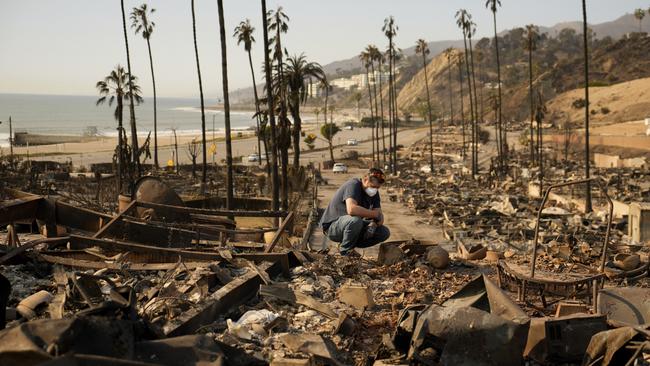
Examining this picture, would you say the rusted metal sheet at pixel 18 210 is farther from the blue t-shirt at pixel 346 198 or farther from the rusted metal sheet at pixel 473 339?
A: the rusted metal sheet at pixel 473 339

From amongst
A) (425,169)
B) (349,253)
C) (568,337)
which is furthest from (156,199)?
(425,169)

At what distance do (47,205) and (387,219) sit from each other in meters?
21.5

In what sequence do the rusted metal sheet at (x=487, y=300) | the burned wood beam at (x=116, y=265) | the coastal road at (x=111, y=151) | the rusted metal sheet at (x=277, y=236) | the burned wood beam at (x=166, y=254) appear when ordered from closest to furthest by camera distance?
the rusted metal sheet at (x=487, y=300) → the burned wood beam at (x=116, y=265) → the burned wood beam at (x=166, y=254) → the rusted metal sheet at (x=277, y=236) → the coastal road at (x=111, y=151)

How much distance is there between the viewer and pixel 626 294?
20.5ft

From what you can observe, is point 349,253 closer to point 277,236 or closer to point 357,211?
point 357,211

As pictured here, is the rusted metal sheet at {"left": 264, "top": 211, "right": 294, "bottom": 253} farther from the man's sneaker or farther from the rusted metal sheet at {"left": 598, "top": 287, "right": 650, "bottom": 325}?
the rusted metal sheet at {"left": 598, "top": 287, "right": 650, "bottom": 325}

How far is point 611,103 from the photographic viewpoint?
96062mm

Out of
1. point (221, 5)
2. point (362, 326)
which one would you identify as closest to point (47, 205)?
point (362, 326)

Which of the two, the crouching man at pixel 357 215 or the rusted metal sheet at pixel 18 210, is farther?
the rusted metal sheet at pixel 18 210

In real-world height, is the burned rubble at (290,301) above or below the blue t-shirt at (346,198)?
below

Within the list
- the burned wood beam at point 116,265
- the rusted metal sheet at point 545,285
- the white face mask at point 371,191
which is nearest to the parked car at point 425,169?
the white face mask at point 371,191

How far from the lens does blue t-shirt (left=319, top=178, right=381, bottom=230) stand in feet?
30.5

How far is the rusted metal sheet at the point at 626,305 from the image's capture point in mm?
5992

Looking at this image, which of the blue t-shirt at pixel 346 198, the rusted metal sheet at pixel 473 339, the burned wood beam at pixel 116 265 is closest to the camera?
the rusted metal sheet at pixel 473 339
